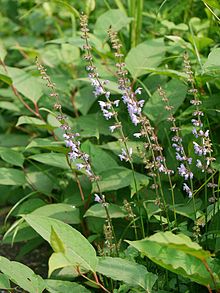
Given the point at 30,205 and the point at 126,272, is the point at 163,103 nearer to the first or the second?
the point at 30,205

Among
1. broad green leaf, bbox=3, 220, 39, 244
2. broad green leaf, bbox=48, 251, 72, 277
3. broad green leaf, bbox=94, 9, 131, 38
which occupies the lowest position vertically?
broad green leaf, bbox=3, 220, 39, 244

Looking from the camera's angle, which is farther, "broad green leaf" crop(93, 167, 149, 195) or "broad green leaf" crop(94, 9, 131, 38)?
"broad green leaf" crop(94, 9, 131, 38)

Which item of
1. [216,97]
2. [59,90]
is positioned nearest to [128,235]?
[216,97]

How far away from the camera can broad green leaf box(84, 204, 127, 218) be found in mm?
2139

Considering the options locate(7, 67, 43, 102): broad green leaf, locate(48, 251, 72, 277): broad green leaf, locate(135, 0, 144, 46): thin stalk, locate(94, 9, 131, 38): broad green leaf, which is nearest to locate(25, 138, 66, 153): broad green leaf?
locate(7, 67, 43, 102): broad green leaf

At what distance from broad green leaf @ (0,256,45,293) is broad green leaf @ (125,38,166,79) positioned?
103 centimetres

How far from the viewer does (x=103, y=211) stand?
2.17m

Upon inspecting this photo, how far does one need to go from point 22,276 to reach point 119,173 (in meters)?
0.57

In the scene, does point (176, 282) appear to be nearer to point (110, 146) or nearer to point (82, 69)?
point (110, 146)

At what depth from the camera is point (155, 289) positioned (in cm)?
193

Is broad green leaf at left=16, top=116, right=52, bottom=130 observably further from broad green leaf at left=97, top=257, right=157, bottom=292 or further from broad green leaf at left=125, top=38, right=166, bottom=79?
broad green leaf at left=97, top=257, right=157, bottom=292

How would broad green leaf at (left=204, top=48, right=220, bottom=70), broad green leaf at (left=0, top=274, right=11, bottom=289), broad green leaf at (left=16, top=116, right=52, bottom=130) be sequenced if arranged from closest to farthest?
1. broad green leaf at (left=0, top=274, right=11, bottom=289)
2. broad green leaf at (left=204, top=48, right=220, bottom=70)
3. broad green leaf at (left=16, top=116, right=52, bottom=130)

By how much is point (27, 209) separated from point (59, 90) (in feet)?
2.45

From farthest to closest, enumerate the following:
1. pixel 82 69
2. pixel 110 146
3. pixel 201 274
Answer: pixel 82 69, pixel 110 146, pixel 201 274
